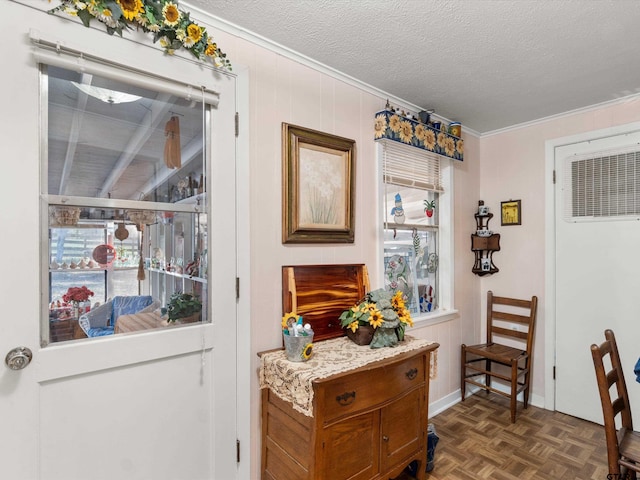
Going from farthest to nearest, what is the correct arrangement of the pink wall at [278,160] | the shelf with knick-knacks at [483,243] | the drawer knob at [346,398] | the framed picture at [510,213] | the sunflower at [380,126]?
the shelf with knick-knacks at [483,243]
the framed picture at [510,213]
the sunflower at [380,126]
the pink wall at [278,160]
the drawer knob at [346,398]

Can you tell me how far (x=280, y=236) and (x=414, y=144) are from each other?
1317 millimetres

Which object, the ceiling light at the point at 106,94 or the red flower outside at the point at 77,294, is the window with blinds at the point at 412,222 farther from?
the red flower outside at the point at 77,294

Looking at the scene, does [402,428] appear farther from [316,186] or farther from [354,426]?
[316,186]

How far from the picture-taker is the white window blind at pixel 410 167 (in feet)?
8.09

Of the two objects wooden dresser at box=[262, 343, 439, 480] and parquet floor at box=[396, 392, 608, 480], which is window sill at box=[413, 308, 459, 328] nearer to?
wooden dresser at box=[262, 343, 439, 480]

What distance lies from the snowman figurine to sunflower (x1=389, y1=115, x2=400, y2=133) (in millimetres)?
490

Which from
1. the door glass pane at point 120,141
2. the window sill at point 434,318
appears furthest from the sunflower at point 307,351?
the window sill at point 434,318

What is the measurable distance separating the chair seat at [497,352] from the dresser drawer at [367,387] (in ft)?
3.95

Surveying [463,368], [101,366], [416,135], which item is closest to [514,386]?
[463,368]

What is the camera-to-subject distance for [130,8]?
133 centimetres

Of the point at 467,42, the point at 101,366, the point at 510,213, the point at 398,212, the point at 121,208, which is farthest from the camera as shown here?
the point at 510,213

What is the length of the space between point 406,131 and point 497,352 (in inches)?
78.0

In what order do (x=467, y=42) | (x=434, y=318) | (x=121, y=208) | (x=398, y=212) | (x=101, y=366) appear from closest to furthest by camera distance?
(x=101, y=366) < (x=121, y=208) < (x=467, y=42) < (x=398, y=212) < (x=434, y=318)

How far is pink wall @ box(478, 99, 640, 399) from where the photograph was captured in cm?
288
